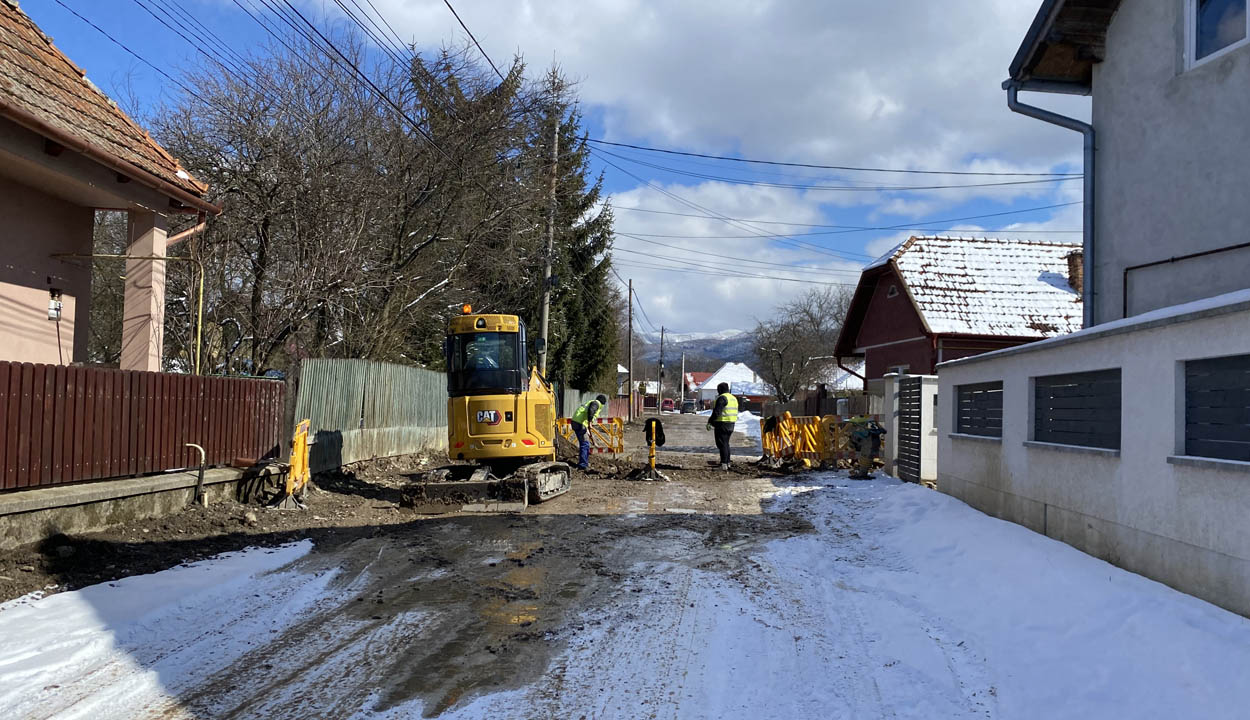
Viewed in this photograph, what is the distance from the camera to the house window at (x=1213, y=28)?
8.07 metres

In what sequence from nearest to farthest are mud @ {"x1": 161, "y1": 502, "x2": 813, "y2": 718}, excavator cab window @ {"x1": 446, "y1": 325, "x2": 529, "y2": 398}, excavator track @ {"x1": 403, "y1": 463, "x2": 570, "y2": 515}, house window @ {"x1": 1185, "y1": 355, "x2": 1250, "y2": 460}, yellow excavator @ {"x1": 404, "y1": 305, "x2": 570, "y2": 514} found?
mud @ {"x1": 161, "y1": 502, "x2": 813, "y2": 718}
house window @ {"x1": 1185, "y1": 355, "x2": 1250, "y2": 460}
excavator track @ {"x1": 403, "y1": 463, "x2": 570, "y2": 515}
yellow excavator @ {"x1": 404, "y1": 305, "x2": 570, "y2": 514}
excavator cab window @ {"x1": 446, "y1": 325, "x2": 529, "y2": 398}

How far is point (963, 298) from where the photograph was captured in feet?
70.3

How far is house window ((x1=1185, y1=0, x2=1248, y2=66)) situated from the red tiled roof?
12078 millimetres

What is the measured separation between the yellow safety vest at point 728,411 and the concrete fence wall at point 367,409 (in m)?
7.13

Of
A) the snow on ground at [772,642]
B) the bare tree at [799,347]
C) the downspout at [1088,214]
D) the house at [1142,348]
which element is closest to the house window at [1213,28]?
the house at [1142,348]

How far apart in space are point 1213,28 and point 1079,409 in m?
4.25

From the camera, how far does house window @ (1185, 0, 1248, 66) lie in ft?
26.5

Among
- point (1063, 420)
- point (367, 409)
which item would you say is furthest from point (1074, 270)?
point (367, 409)

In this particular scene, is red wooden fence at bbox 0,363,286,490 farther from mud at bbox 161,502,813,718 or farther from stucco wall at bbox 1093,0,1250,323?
stucco wall at bbox 1093,0,1250,323

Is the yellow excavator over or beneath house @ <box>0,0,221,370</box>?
beneath

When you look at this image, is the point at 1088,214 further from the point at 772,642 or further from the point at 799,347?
the point at 799,347

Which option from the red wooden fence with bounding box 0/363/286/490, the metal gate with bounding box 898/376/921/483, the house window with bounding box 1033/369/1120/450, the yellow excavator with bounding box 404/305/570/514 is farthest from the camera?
the metal gate with bounding box 898/376/921/483

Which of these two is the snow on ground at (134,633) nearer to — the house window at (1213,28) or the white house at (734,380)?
the house window at (1213,28)

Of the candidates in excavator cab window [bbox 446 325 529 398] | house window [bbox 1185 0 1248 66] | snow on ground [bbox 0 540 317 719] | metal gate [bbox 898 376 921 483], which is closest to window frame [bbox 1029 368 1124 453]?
house window [bbox 1185 0 1248 66]
